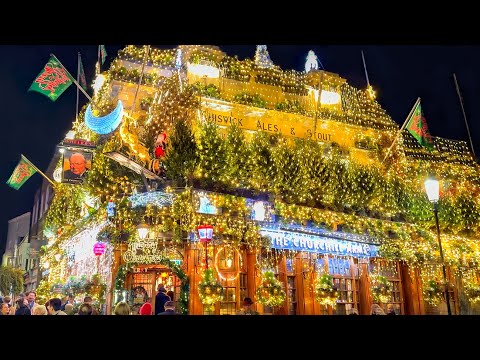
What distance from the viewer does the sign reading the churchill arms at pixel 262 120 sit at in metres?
15.6

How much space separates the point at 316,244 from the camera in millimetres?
15086

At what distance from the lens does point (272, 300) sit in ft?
41.6

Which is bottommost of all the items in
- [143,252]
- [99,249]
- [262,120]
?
[143,252]

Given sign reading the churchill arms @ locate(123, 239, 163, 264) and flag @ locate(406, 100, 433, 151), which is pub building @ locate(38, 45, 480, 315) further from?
flag @ locate(406, 100, 433, 151)

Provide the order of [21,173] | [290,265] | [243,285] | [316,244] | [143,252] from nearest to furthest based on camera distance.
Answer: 1. [143,252]
2. [243,285]
3. [290,265]
4. [316,244]
5. [21,173]

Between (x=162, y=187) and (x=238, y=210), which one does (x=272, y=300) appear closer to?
(x=238, y=210)

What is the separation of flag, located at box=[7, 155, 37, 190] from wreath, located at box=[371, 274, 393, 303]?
1524 centimetres

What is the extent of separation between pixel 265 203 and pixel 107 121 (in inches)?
218

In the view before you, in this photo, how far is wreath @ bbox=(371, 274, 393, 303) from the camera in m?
15.5

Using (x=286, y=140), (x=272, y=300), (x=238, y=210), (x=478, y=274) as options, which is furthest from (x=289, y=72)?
(x=478, y=274)

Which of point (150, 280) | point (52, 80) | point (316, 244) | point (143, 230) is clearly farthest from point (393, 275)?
point (52, 80)

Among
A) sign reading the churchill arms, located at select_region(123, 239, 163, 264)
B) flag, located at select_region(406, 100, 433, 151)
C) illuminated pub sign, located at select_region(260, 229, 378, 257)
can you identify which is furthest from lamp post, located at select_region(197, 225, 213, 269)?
flag, located at select_region(406, 100, 433, 151)

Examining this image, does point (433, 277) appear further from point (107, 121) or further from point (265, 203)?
point (107, 121)
